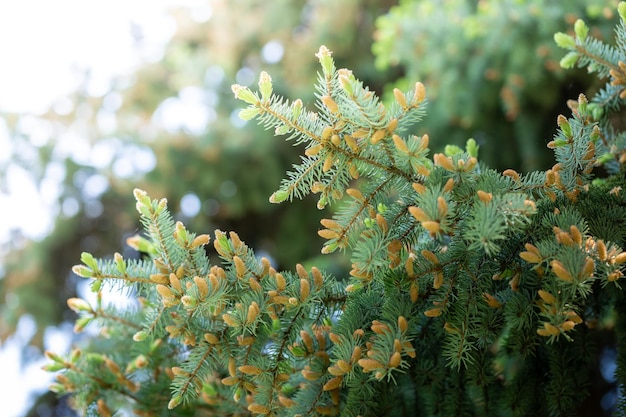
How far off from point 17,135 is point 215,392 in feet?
7.65

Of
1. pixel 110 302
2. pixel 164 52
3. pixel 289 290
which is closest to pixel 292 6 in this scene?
pixel 164 52

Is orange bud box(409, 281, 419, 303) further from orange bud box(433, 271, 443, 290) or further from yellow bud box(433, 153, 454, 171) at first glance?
yellow bud box(433, 153, 454, 171)

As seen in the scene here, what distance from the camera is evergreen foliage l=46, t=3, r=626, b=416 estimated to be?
2.69ft

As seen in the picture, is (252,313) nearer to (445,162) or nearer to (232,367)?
(232,367)

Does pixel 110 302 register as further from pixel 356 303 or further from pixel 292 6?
pixel 292 6

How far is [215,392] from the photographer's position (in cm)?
113

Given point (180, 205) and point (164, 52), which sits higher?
point (164, 52)

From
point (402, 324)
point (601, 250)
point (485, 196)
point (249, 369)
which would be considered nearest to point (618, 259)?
point (601, 250)

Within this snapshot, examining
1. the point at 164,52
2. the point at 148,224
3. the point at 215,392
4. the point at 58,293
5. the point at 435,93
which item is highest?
the point at 164,52

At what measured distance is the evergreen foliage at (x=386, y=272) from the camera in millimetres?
820

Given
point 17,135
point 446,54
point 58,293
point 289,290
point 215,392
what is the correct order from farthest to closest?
point 58,293, point 17,135, point 446,54, point 215,392, point 289,290

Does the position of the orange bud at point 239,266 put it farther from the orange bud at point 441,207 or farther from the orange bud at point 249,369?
the orange bud at point 441,207

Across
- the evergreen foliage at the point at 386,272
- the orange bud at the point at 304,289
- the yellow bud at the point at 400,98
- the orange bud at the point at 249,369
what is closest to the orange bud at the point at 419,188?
the evergreen foliage at the point at 386,272

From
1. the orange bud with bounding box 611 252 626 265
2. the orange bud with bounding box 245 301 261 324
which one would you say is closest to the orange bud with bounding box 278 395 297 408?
the orange bud with bounding box 245 301 261 324
